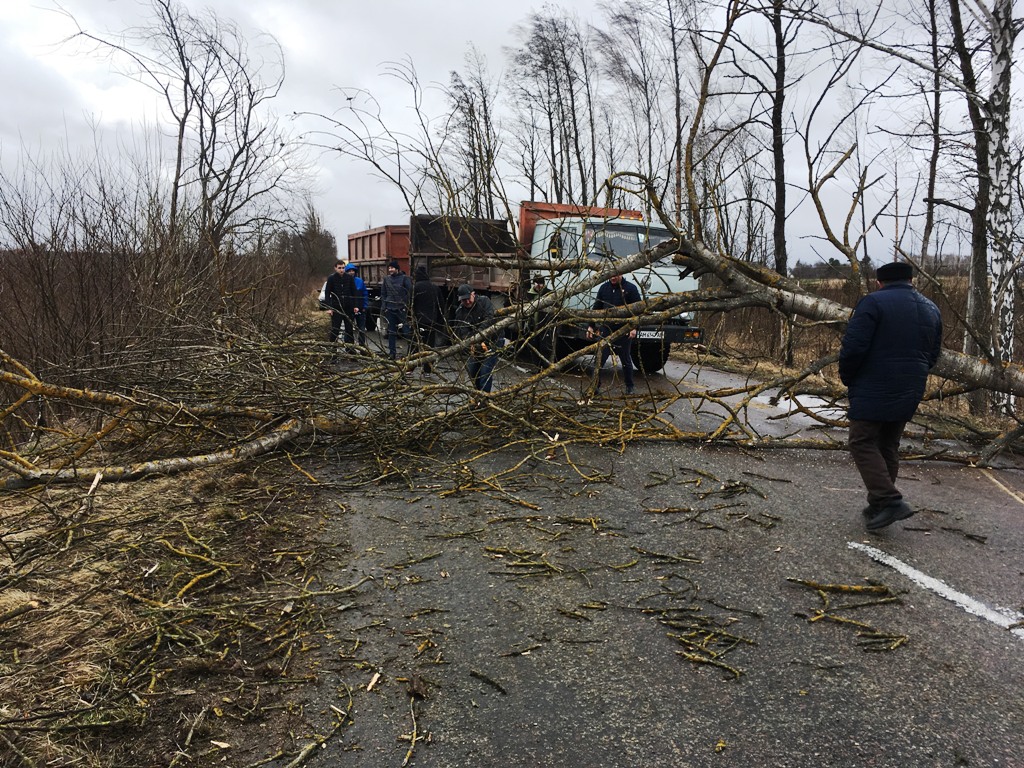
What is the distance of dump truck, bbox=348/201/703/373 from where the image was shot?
8.41 m

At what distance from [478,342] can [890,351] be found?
4.05 metres

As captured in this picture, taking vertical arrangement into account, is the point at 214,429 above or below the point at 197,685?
above

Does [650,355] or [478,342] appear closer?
[478,342]

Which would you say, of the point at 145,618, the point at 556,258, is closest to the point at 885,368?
the point at 145,618

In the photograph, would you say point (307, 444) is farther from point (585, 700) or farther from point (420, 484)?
point (585, 700)

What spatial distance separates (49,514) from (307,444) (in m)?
2.29

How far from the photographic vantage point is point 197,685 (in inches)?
113

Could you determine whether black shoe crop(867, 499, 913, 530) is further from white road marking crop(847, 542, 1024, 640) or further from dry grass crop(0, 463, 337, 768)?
dry grass crop(0, 463, 337, 768)

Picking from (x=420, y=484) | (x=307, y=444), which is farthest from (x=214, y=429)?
(x=420, y=484)

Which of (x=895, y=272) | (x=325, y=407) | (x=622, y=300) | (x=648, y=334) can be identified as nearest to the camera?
(x=895, y=272)

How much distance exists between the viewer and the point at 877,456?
4.82 m

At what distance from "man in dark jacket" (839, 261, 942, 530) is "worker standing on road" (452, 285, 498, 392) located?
11.7 ft

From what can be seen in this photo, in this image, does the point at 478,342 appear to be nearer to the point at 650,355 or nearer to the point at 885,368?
the point at 885,368

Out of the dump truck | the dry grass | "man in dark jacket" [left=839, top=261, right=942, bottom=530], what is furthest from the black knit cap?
the dry grass
